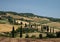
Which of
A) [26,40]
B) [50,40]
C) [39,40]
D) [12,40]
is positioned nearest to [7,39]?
[12,40]

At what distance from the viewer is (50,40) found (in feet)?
16.0

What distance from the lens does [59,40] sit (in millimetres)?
4910

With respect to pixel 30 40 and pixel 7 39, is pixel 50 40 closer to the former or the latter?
pixel 30 40

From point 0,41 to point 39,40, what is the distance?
1075mm

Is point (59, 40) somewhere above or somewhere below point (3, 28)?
above

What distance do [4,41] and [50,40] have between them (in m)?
1.28

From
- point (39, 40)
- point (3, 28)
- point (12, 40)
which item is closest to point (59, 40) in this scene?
point (39, 40)

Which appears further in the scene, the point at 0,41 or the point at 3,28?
the point at 3,28

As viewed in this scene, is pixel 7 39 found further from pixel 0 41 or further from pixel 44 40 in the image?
pixel 44 40

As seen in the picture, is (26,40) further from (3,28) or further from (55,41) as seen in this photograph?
(3,28)

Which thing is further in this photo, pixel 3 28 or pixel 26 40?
pixel 3 28

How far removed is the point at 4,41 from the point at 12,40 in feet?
0.87

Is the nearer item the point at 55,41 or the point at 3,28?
the point at 55,41

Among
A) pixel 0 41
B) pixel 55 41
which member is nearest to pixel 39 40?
pixel 55 41
